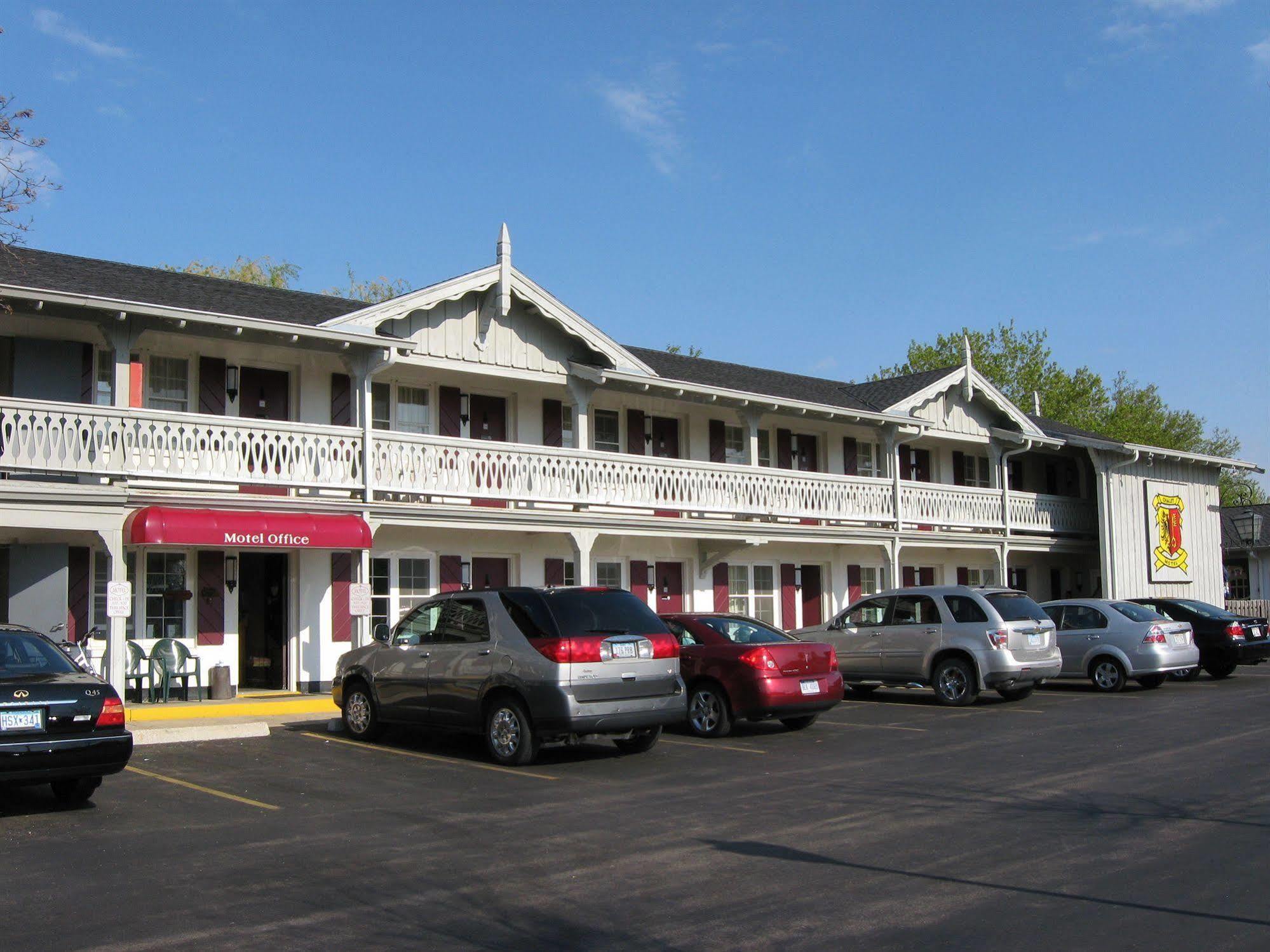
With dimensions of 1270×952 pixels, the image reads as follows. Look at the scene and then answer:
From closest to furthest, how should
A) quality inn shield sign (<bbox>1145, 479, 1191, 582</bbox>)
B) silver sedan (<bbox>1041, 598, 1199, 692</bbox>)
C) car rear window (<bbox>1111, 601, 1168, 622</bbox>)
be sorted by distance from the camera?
silver sedan (<bbox>1041, 598, 1199, 692</bbox>)
car rear window (<bbox>1111, 601, 1168, 622</bbox>)
quality inn shield sign (<bbox>1145, 479, 1191, 582</bbox>)

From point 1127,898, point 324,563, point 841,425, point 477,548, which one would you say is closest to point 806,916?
point 1127,898

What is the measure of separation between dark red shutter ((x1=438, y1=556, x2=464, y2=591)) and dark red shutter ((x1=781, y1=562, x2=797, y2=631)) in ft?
28.5

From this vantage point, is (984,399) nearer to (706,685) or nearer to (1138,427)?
(706,685)

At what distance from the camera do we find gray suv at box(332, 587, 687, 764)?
12.2 meters

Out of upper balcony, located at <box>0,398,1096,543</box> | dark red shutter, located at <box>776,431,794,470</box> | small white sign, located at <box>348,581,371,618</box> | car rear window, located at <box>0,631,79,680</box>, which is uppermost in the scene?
dark red shutter, located at <box>776,431,794,470</box>

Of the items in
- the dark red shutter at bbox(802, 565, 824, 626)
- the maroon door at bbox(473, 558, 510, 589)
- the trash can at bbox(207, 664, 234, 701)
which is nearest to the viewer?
the trash can at bbox(207, 664, 234, 701)

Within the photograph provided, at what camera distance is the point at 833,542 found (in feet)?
86.4

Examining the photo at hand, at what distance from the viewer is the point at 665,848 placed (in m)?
8.45

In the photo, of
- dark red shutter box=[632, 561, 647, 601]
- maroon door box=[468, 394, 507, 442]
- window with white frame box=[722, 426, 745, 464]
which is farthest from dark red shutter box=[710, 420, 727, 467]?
maroon door box=[468, 394, 507, 442]

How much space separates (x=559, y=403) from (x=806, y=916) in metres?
18.1

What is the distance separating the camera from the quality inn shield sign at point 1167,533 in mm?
33094

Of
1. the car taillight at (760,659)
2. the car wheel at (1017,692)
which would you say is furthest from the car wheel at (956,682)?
the car taillight at (760,659)

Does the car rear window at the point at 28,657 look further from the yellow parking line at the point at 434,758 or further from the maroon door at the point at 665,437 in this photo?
the maroon door at the point at 665,437

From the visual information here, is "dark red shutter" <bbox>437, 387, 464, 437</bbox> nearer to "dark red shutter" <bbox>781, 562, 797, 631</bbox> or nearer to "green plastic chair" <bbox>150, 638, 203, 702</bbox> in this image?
"green plastic chair" <bbox>150, 638, 203, 702</bbox>
